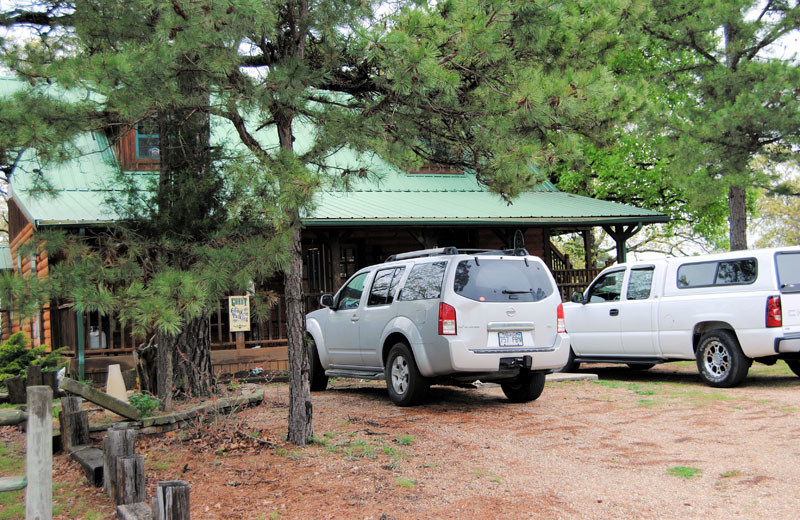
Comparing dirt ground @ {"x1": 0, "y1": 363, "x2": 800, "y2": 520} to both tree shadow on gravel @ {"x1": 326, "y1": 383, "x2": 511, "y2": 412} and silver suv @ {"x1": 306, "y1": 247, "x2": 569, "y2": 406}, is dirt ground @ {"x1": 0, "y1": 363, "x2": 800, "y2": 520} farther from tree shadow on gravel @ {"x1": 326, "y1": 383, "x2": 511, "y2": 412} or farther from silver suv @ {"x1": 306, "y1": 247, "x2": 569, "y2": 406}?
silver suv @ {"x1": 306, "y1": 247, "x2": 569, "y2": 406}

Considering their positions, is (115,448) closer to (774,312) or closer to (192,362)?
(192,362)

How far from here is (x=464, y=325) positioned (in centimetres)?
820

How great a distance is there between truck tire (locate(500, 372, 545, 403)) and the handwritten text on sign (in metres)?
4.70

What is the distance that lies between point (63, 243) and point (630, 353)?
848 cm

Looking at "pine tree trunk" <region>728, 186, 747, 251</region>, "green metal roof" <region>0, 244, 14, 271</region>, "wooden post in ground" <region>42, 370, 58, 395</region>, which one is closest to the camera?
"wooden post in ground" <region>42, 370, 58, 395</region>

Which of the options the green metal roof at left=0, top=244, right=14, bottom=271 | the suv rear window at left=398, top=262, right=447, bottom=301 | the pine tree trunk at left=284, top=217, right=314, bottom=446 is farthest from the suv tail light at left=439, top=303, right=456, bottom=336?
the green metal roof at left=0, top=244, right=14, bottom=271

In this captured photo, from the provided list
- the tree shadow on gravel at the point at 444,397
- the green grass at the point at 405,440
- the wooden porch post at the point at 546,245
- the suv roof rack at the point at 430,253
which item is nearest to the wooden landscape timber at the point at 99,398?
the green grass at the point at 405,440

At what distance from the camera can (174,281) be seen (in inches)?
187

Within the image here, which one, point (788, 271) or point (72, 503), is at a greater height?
point (788, 271)

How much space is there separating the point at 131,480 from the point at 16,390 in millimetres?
6339

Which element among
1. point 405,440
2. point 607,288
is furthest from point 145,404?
point 607,288

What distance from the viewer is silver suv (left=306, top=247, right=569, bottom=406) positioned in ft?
27.0

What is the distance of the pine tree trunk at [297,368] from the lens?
6582 millimetres

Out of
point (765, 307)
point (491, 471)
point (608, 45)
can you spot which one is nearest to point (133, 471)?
point (491, 471)
